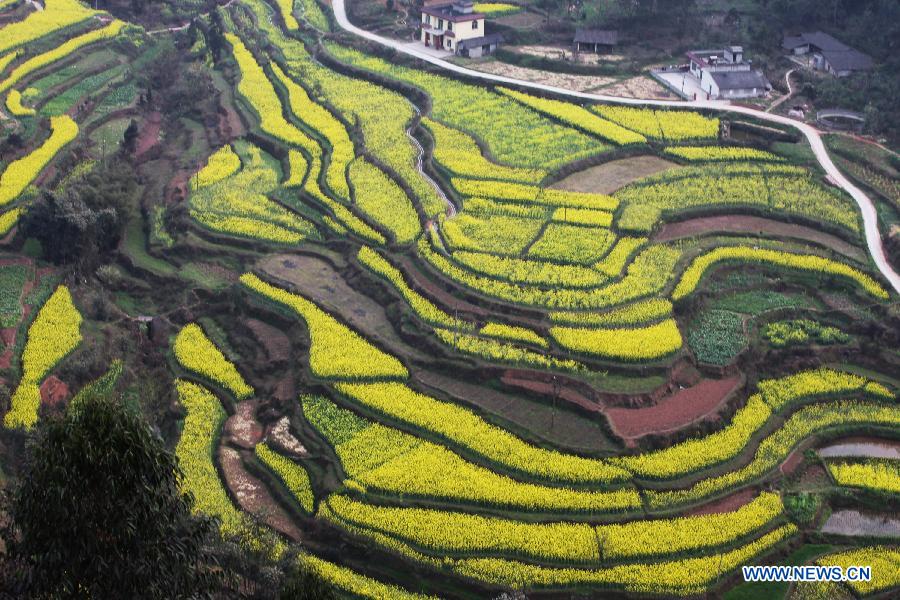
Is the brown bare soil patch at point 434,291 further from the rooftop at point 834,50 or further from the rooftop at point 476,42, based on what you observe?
the rooftop at point 834,50

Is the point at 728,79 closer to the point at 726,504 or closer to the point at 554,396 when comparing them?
the point at 554,396

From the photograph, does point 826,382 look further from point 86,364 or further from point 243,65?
point 243,65

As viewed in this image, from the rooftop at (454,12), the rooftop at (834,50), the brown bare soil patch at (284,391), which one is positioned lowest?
the brown bare soil patch at (284,391)

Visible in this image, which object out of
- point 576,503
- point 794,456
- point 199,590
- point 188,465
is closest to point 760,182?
point 794,456

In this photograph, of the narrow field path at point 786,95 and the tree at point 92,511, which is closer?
the tree at point 92,511

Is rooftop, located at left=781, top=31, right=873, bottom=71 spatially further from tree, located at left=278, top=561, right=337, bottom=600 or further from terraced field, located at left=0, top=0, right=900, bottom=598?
tree, located at left=278, top=561, right=337, bottom=600

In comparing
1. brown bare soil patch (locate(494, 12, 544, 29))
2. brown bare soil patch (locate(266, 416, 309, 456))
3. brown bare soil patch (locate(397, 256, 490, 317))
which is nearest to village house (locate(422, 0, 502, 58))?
brown bare soil patch (locate(494, 12, 544, 29))

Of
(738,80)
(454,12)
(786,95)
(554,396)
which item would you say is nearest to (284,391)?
(554,396)

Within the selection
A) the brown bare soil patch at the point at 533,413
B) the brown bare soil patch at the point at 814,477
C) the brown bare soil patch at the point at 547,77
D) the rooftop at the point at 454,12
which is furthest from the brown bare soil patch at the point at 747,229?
the rooftop at the point at 454,12
